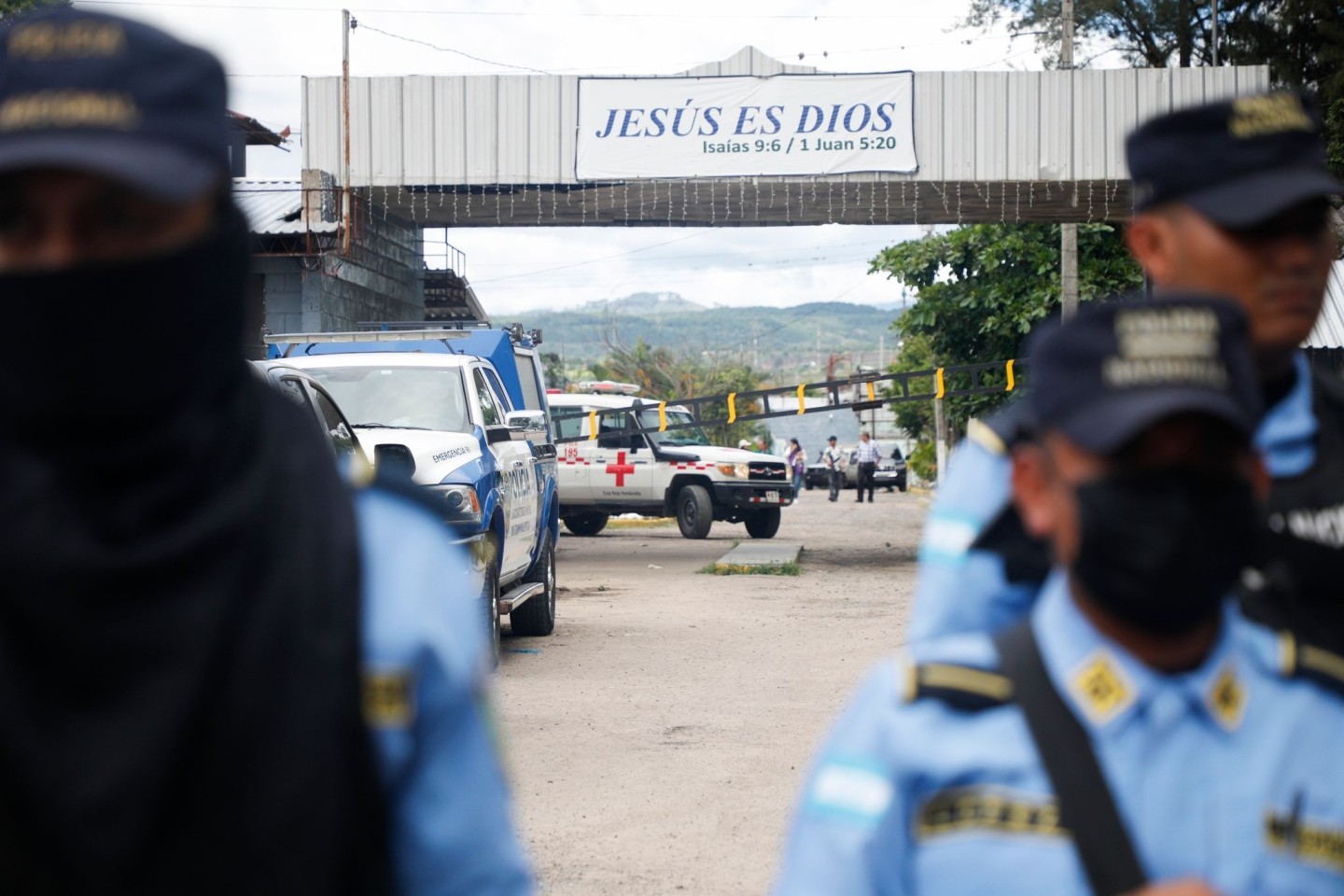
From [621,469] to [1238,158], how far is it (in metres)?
21.4

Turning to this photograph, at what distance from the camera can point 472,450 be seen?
1031 cm

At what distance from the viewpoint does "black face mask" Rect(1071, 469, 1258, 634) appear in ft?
5.49

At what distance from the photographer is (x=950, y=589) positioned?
2.30 m

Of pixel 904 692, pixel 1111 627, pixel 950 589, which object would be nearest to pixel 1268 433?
pixel 950 589

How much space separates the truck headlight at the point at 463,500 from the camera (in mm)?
9508

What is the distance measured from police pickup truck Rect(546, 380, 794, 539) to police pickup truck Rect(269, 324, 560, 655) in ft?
30.8

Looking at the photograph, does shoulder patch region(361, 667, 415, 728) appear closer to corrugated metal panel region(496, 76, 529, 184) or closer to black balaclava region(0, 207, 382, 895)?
black balaclava region(0, 207, 382, 895)

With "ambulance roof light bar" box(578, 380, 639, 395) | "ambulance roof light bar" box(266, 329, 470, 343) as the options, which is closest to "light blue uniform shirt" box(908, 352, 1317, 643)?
"ambulance roof light bar" box(266, 329, 470, 343)

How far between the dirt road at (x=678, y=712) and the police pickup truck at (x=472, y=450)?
1.83 feet

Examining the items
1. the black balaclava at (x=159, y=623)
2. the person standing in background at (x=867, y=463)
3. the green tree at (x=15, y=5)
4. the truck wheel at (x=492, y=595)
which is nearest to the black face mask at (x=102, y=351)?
the black balaclava at (x=159, y=623)

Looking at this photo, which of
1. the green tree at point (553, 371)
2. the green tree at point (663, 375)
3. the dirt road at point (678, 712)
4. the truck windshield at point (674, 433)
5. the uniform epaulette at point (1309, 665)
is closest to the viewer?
the uniform epaulette at point (1309, 665)

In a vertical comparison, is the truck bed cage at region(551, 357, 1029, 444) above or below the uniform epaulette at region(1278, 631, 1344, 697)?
above

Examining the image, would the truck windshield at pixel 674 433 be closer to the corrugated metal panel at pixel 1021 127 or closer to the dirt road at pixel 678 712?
the dirt road at pixel 678 712

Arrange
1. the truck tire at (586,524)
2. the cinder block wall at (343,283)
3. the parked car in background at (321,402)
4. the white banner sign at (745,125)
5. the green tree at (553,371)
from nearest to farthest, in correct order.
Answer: the parked car in background at (321,402)
the white banner sign at (745,125)
the cinder block wall at (343,283)
the truck tire at (586,524)
the green tree at (553,371)
